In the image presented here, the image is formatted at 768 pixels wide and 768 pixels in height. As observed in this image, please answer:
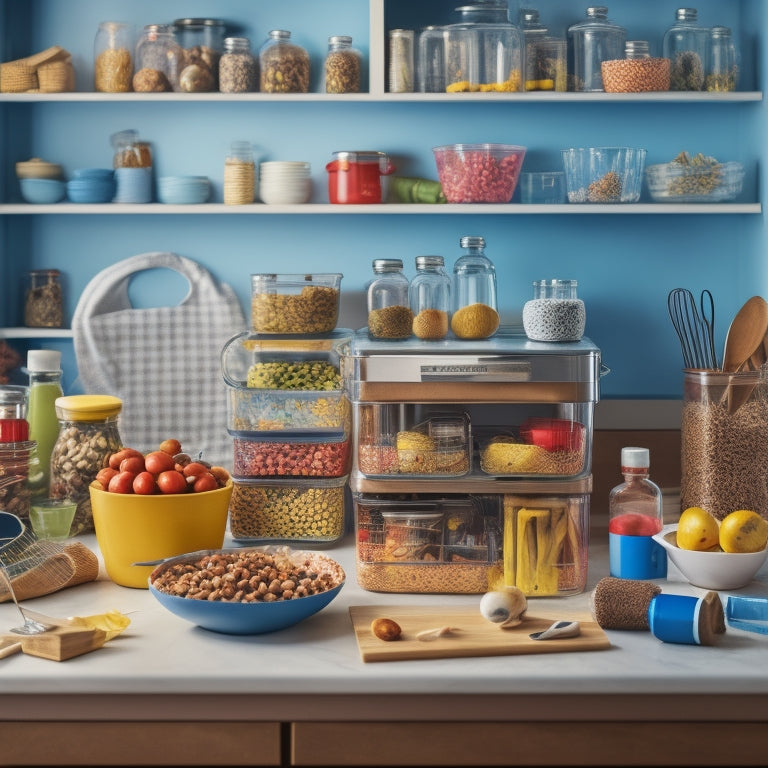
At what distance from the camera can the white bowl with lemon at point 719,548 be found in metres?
1.67

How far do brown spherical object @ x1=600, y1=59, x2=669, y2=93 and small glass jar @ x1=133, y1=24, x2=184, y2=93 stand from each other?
2.95 feet

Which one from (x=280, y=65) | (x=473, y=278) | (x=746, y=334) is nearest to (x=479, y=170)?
(x=473, y=278)

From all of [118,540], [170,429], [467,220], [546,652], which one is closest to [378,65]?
[467,220]

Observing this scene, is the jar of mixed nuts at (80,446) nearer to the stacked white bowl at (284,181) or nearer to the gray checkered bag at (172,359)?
the gray checkered bag at (172,359)

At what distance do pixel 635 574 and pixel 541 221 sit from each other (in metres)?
0.83

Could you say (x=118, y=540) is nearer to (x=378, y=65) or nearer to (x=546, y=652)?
(x=546, y=652)

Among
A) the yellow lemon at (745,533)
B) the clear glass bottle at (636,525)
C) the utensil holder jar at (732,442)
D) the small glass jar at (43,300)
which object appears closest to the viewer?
the yellow lemon at (745,533)

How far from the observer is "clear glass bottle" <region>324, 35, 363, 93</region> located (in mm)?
2129

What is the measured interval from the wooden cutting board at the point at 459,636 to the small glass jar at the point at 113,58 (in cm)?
124

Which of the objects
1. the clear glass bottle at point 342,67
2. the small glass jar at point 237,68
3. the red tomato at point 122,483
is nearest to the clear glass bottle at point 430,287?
the clear glass bottle at point 342,67

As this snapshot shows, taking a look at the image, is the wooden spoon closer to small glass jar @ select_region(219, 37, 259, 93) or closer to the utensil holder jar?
the utensil holder jar

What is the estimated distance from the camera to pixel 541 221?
225cm

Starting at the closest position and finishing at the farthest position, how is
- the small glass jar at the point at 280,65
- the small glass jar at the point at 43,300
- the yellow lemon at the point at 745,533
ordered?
the yellow lemon at the point at 745,533 → the small glass jar at the point at 280,65 → the small glass jar at the point at 43,300

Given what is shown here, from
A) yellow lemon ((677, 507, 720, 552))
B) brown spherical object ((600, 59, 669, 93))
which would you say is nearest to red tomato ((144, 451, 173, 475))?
yellow lemon ((677, 507, 720, 552))
